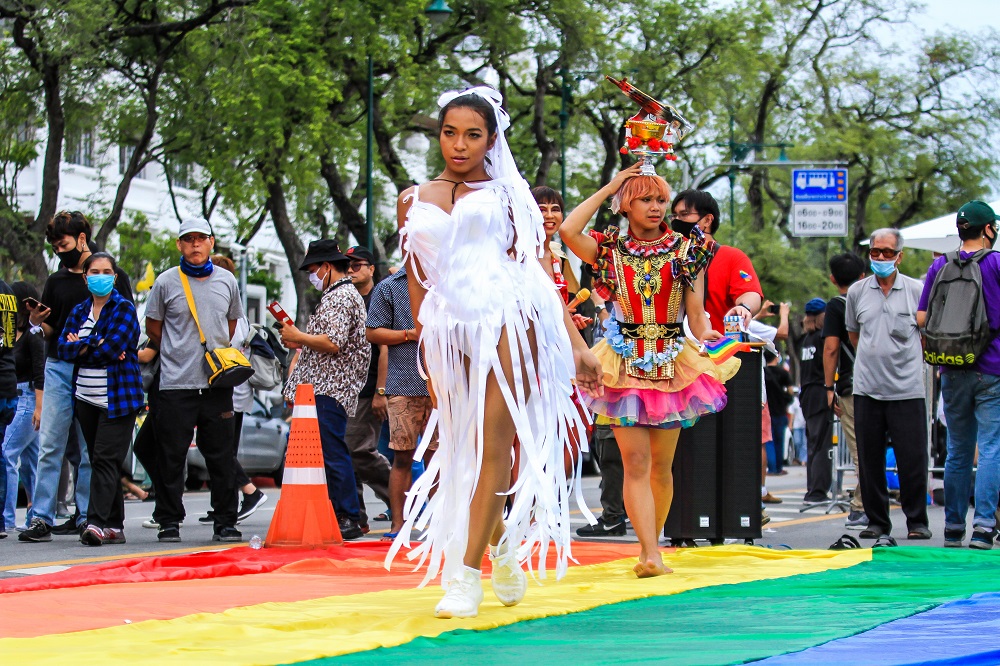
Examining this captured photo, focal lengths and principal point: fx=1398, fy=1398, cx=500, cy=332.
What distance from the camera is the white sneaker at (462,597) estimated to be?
16.6ft

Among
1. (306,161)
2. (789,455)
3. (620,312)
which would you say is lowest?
(789,455)

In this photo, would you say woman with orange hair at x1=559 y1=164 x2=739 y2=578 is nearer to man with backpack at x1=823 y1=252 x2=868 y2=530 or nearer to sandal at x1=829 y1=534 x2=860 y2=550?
sandal at x1=829 y1=534 x2=860 y2=550

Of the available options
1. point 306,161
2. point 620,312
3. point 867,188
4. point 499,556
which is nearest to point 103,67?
point 306,161

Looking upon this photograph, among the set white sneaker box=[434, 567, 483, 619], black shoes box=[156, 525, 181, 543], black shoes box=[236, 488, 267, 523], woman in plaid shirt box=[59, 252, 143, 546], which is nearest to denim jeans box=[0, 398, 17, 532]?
woman in plaid shirt box=[59, 252, 143, 546]

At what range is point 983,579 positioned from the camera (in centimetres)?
641

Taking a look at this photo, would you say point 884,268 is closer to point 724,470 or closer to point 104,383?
point 724,470

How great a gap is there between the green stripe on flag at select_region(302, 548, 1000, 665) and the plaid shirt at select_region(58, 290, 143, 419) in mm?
4730

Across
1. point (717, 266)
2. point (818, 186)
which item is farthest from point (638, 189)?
point (818, 186)

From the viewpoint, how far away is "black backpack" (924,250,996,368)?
8906 millimetres

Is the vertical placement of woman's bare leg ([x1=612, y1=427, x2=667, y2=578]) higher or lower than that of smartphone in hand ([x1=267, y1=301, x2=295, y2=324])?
lower

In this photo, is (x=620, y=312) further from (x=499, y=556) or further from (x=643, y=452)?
(x=499, y=556)

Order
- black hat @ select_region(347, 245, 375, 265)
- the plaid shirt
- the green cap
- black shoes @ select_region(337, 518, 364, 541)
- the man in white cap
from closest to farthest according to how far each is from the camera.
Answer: the green cap → the plaid shirt → the man in white cap → black shoes @ select_region(337, 518, 364, 541) → black hat @ select_region(347, 245, 375, 265)

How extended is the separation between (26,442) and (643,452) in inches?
236

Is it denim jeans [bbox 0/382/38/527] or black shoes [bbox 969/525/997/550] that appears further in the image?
denim jeans [bbox 0/382/38/527]
